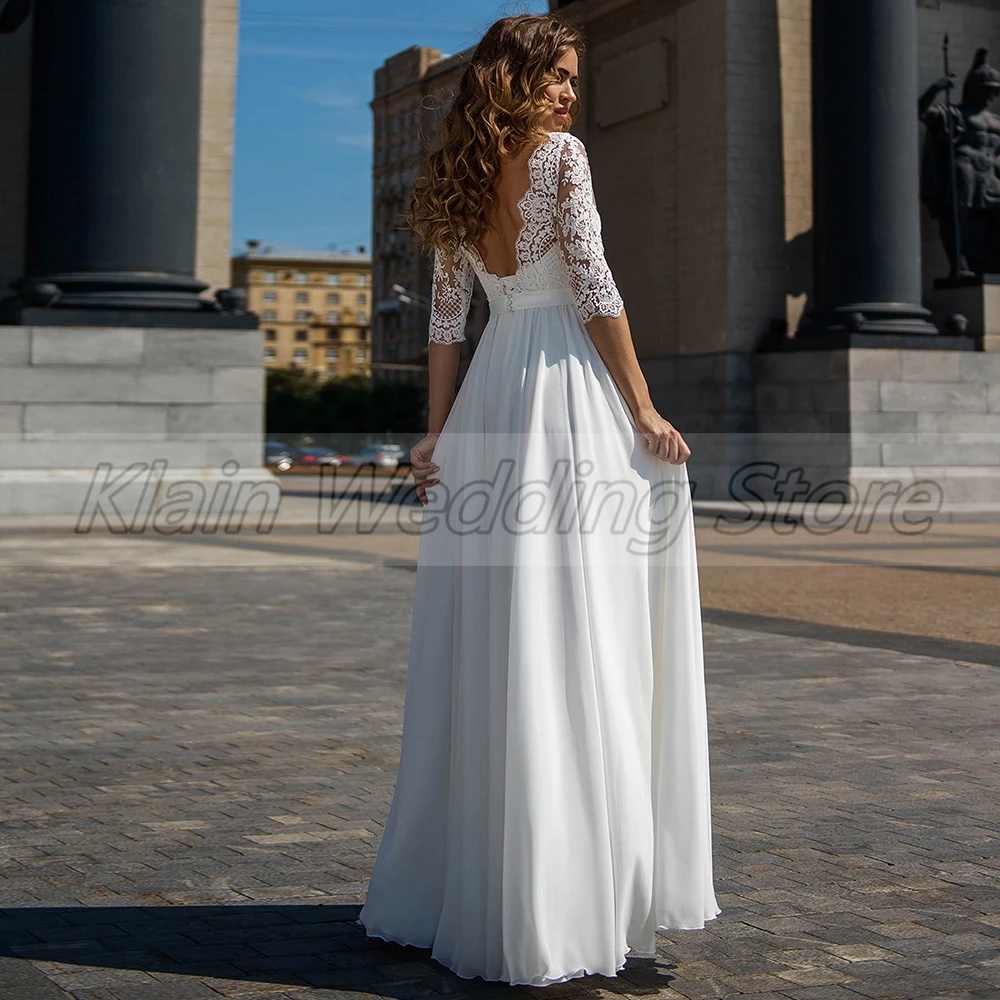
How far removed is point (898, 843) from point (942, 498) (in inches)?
→ 900

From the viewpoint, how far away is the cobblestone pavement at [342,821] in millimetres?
3883

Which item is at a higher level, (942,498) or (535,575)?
(942,498)

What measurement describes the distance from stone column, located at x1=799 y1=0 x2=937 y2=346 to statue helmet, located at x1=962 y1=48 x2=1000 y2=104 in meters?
1.83

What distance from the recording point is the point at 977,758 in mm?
6535

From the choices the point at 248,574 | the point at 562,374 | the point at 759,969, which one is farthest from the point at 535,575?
the point at 248,574

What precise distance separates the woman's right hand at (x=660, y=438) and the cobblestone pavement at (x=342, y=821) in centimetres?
119

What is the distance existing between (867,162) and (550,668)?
2567cm

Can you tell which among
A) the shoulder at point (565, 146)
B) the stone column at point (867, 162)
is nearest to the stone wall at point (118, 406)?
the stone column at point (867, 162)

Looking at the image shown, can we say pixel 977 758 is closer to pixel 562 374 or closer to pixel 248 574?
pixel 562 374

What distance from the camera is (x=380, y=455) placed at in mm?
64500

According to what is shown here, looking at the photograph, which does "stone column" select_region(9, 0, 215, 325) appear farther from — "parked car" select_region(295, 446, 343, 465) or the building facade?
the building facade

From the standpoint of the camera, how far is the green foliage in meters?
98.7

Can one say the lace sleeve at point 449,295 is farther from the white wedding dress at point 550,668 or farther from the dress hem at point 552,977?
the dress hem at point 552,977

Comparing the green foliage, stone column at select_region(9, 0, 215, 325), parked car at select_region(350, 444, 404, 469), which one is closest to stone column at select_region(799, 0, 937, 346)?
stone column at select_region(9, 0, 215, 325)
